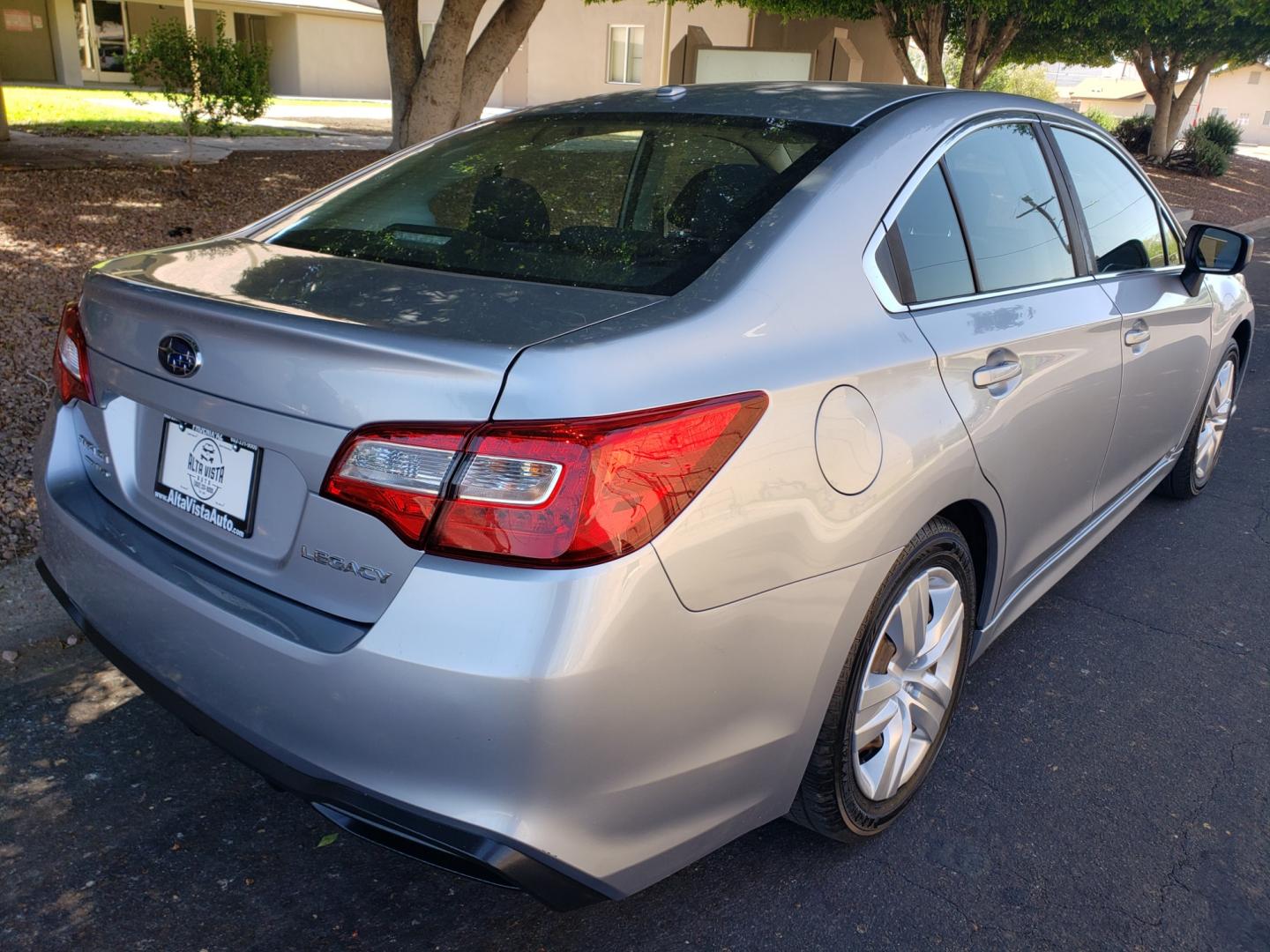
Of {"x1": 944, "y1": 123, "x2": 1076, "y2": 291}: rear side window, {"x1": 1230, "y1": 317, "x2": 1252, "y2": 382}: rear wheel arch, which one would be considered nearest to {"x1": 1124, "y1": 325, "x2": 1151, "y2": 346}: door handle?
{"x1": 944, "y1": 123, "x2": 1076, "y2": 291}: rear side window

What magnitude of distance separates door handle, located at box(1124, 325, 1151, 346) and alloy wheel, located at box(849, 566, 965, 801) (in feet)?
4.04

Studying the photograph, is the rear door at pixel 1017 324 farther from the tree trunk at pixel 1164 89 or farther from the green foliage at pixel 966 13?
the tree trunk at pixel 1164 89

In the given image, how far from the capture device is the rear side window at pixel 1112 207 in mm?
3389

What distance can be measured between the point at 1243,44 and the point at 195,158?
72.9 ft

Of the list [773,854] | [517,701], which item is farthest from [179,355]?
[773,854]

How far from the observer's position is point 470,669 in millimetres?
1660

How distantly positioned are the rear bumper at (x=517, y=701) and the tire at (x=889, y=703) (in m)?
0.17

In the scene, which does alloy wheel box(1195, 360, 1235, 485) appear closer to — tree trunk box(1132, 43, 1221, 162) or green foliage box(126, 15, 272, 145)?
green foliage box(126, 15, 272, 145)

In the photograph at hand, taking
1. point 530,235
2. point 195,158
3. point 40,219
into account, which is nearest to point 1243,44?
point 195,158

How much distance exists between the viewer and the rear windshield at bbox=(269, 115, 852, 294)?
226 centimetres

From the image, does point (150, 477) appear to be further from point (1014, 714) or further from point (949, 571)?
point (1014, 714)

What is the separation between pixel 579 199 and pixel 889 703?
4.77 ft

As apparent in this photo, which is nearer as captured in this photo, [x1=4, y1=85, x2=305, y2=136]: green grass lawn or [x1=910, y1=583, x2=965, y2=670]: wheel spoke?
[x1=910, y1=583, x2=965, y2=670]: wheel spoke

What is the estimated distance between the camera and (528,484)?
169cm
